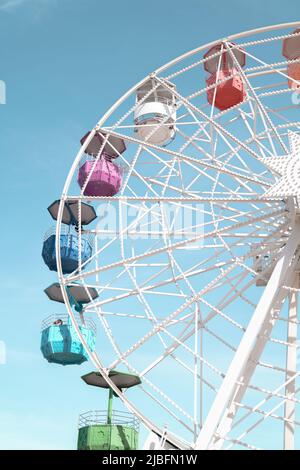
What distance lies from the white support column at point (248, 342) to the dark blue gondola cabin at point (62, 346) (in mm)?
7390

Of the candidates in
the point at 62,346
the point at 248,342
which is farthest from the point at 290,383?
the point at 62,346

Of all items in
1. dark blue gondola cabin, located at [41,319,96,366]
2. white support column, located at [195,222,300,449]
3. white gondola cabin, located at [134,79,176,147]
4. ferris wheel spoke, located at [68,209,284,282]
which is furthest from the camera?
dark blue gondola cabin, located at [41,319,96,366]

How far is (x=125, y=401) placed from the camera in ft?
53.2

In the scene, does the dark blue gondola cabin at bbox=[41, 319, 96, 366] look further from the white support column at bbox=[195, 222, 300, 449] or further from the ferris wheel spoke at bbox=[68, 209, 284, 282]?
the white support column at bbox=[195, 222, 300, 449]

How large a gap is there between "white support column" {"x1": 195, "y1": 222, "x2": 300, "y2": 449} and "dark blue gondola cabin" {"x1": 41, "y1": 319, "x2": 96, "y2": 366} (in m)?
7.39

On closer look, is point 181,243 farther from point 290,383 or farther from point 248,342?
point 290,383

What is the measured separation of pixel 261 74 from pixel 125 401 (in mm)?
8463

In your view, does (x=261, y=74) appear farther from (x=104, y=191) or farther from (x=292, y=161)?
(x=104, y=191)

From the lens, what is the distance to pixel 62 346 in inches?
838

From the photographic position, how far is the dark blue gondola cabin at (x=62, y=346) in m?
21.2

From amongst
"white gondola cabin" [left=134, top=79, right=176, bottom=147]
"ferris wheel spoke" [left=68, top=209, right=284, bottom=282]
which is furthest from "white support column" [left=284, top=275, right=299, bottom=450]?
"white gondola cabin" [left=134, top=79, right=176, bottom=147]

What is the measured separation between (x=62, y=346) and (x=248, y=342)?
337 inches

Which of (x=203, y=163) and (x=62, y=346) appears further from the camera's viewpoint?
(x=62, y=346)

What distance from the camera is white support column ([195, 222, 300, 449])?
42.9 ft
